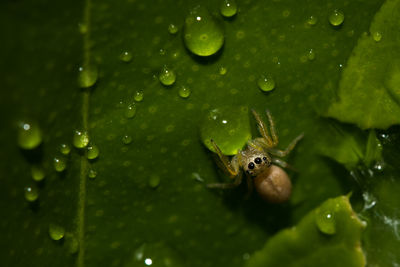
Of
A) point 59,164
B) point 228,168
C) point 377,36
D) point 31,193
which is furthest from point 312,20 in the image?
point 31,193

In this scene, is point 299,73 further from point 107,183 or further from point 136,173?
point 107,183

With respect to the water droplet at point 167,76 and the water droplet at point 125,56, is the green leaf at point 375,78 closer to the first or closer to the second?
the water droplet at point 167,76

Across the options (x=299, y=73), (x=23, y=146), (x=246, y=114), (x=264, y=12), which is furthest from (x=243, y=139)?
(x=23, y=146)

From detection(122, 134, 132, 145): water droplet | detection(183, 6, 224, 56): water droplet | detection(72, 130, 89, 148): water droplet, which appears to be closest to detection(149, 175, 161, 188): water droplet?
detection(122, 134, 132, 145): water droplet

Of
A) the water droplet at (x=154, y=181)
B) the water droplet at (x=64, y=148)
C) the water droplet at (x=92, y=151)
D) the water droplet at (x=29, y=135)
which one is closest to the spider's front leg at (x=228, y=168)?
the water droplet at (x=154, y=181)

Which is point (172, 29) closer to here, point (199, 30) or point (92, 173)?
point (199, 30)

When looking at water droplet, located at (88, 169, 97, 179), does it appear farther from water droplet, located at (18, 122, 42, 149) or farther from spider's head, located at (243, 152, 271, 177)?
spider's head, located at (243, 152, 271, 177)
